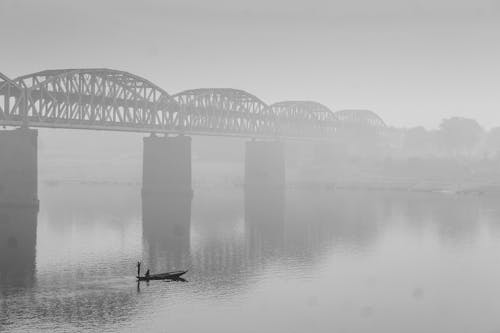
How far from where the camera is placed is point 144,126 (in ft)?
439

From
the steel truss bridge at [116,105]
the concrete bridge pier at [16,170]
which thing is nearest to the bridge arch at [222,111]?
the steel truss bridge at [116,105]

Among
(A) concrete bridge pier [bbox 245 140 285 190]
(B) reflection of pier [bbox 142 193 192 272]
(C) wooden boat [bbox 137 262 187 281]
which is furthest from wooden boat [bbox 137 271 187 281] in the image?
(A) concrete bridge pier [bbox 245 140 285 190]

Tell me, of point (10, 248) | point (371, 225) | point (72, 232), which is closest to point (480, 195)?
point (371, 225)

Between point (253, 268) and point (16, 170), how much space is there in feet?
171

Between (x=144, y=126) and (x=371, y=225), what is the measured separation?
5746 centimetres

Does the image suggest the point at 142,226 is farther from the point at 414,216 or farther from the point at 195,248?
the point at 414,216

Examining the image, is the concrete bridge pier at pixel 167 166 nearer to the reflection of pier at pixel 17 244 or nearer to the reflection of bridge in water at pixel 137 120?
the reflection of bridge in water at pixel 137 120

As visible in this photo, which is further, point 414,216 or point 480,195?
point 480,195

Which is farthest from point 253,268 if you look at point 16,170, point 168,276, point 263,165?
point 263,165

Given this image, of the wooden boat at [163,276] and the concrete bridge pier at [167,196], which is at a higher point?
the concrete bridge pier at [167,196]

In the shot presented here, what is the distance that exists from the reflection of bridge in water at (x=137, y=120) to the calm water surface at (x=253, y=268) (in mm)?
8134

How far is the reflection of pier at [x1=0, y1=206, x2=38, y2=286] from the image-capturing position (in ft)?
188

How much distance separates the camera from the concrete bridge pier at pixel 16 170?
100438 millimetres

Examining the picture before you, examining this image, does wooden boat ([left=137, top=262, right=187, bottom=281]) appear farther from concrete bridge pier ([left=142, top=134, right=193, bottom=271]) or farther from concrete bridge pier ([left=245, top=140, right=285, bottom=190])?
concrete bridge pier ([left=245, top=140, right=285, bottom=190])
